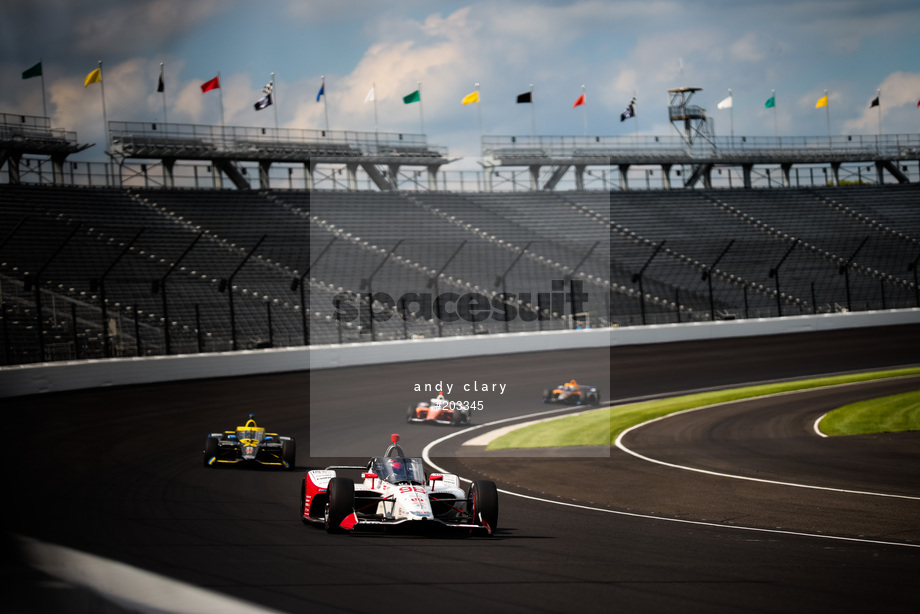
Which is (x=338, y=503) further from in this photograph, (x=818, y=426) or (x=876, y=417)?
(x=876, y=417)

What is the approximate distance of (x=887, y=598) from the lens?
6113 millimetres

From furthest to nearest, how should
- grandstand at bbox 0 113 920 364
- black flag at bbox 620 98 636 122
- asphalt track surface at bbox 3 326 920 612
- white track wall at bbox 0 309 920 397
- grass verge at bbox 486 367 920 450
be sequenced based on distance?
black flag at bbox 620 98 636 122
grandstand at bbox 0 113 920 364
white track wall at bbox 0 309 920 397
grass verge at bbox 486 367 920 450
asphalt track surface at bbox 3 326 920 612

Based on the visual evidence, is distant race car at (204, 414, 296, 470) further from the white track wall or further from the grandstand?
the grandstand

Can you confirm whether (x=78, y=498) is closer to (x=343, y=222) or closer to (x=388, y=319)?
(x=388, y=319)

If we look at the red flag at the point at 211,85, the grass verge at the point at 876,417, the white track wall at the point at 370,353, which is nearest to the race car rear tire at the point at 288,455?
the grass verge at the point at 876,417

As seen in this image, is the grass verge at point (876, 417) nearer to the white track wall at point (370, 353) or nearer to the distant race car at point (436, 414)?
the distant race car at point (436, 414)

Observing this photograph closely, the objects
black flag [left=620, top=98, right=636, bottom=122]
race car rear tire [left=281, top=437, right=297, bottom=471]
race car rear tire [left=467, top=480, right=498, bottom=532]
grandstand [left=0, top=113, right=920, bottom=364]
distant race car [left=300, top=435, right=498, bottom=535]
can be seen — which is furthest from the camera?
black flag [left=620, top=98, right=636, bottom=122]

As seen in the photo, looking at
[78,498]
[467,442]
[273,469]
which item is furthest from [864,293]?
[78,498]

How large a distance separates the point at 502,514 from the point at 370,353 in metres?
19.4

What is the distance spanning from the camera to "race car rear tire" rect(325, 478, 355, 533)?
9117 mm

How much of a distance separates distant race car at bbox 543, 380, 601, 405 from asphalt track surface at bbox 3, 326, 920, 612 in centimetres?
44

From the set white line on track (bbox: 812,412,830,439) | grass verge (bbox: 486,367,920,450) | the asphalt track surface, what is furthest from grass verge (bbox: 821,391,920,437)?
the asphalt track surface

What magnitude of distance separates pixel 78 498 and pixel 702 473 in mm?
8855

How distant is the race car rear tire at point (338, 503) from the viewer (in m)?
9.12
